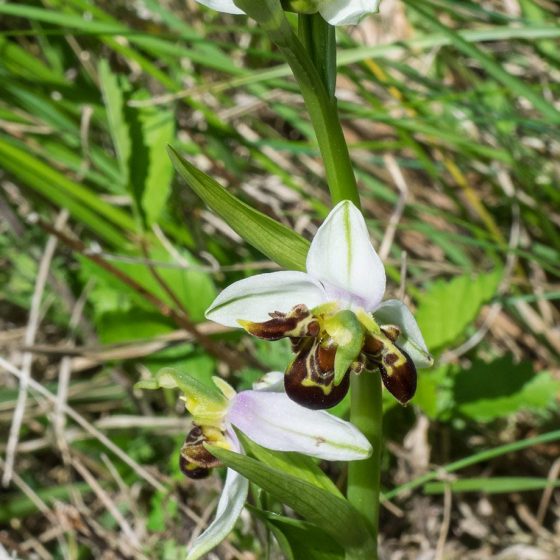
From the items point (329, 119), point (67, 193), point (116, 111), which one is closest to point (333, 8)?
point (329, 119)

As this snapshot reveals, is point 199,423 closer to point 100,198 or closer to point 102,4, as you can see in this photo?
point 100,198

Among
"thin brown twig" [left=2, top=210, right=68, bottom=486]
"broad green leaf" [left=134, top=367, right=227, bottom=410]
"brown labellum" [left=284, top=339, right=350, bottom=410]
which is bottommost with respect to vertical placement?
"thin brown twig" [left=2, top=210, right=68, bottom=486]

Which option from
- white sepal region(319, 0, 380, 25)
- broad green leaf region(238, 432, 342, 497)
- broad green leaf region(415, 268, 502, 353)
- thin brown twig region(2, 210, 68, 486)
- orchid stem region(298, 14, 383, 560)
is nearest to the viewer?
white sepal region(319, 0, 380, 25)

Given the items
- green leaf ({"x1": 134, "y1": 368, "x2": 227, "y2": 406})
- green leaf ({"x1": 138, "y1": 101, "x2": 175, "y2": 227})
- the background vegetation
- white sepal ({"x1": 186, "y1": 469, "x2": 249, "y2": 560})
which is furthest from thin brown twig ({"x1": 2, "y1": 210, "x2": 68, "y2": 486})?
white sepal ({"x1": 186, "y1": 469, "x2": 249, "y2": 560})

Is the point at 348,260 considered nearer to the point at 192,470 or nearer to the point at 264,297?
the point at 264,297

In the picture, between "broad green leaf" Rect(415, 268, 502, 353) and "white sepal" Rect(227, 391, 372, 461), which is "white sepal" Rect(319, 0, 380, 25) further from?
"broad green leaf" Rect(415, 268, 502, 353)

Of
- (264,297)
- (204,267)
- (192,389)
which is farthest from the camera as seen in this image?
(204,267)
